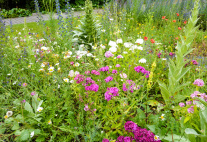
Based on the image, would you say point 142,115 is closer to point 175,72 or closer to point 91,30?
point 175,72

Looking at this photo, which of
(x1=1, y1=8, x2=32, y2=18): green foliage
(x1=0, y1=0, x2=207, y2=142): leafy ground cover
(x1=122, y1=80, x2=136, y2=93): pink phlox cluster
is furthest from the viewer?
(x1=1, y1=8, x2=32, y2=18): green foliage

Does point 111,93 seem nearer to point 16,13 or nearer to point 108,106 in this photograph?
point 108,106

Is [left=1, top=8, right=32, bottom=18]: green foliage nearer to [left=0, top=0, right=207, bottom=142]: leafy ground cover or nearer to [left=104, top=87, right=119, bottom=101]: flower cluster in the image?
[left=0, top=0, right=207, bottom=142]: leafy ground cover

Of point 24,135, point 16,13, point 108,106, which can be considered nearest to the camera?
point 24,135

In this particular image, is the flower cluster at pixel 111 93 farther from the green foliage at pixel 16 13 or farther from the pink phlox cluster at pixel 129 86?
the green foliage at pixel 16 13

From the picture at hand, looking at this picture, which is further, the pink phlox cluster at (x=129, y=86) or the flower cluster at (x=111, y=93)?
the pink phlox cluster at (x=129, y=86)

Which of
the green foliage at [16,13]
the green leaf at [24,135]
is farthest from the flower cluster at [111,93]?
the green foliage at [16,13]

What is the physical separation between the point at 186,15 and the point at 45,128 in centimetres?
620

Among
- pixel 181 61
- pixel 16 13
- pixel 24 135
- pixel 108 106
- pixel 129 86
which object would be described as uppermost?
pixel 16 13

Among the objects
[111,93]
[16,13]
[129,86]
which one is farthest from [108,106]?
[16,13]

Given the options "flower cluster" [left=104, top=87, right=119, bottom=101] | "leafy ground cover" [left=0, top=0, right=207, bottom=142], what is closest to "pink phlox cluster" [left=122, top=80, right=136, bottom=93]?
"leafy ground cover" [left=0, top=0, right=207, bottom=142]

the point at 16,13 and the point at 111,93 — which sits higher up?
the point at 16,13

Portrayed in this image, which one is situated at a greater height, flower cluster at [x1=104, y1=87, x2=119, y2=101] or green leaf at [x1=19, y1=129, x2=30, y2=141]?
flower cluster at [x1=104, y1=87, x2=119, y2=101]

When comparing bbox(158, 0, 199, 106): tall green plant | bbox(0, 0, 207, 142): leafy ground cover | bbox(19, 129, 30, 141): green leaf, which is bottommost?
bbox(19, 129, 30, 141): green leaf
